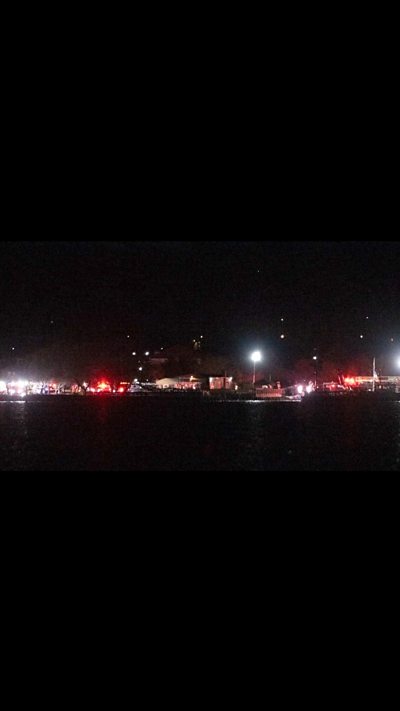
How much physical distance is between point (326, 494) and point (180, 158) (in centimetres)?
185

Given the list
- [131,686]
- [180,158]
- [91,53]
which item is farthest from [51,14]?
[131,686]

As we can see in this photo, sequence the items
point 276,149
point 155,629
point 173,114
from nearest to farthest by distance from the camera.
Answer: point 173,114, point 276,149, point 155,629

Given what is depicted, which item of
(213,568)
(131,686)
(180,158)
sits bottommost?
(131,686)

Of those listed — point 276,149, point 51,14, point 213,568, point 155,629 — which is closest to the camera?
point 51,14

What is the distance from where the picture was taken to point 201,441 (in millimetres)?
11742

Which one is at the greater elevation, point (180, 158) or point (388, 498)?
point (180, 158)

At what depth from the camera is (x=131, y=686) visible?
2979 millimetres

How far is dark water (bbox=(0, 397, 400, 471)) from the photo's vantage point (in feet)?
30.1

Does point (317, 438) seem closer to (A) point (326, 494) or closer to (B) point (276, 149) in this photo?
(A) point (326, 494)

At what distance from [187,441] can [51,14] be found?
980 centimetres

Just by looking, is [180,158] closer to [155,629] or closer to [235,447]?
[155,629]

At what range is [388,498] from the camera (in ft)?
13.3

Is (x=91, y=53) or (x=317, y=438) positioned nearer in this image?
(x=91, y=53)

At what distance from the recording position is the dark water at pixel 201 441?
9.16 m
